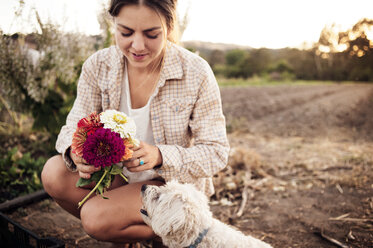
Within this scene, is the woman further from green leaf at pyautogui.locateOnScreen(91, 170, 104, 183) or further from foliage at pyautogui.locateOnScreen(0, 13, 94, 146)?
foliage at pyautogui.locateOnScreen(0, 13, 94, 146)

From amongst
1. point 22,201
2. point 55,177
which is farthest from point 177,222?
point 22,201

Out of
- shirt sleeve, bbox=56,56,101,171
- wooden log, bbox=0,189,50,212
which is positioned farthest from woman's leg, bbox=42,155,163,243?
wooden log, bbox=0,189,50,212

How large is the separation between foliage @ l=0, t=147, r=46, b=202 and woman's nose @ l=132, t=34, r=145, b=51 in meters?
2.17

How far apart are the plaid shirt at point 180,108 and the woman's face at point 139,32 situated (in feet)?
0.82

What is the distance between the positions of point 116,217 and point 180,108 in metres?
0.87

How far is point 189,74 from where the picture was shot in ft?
6.55

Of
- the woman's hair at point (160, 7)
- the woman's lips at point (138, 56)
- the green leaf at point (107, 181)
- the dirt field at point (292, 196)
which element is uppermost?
the woman's hair at point (160, 7)

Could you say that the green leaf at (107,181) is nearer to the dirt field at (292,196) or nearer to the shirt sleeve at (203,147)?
the shirt sleeve at (203,147)

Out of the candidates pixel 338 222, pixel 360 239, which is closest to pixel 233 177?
pixel 338 222

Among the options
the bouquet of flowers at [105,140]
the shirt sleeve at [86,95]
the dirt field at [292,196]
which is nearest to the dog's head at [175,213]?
the bouquet of flowers at [105,140]

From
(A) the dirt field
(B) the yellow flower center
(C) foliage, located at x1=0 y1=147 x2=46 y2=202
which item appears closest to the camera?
(B) the yellow flower center

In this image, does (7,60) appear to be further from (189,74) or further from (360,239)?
(360,239)

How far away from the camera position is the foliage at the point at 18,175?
2947 millimetres

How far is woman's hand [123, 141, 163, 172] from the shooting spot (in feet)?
5.28
